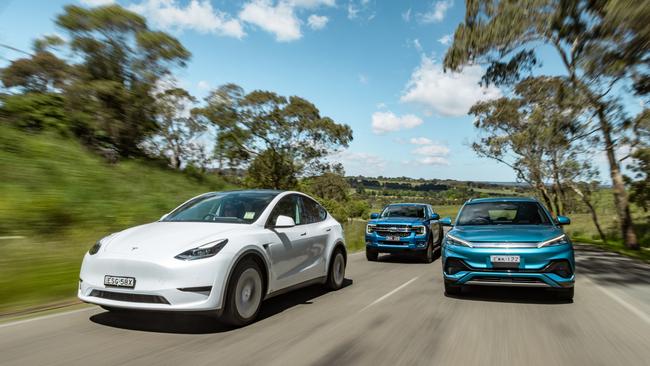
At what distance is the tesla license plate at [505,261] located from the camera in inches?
285

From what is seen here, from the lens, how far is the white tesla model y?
16.5 feet

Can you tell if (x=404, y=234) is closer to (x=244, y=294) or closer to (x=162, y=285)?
(x=244, y=294)

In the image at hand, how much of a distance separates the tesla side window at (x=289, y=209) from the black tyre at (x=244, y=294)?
885 millimetres

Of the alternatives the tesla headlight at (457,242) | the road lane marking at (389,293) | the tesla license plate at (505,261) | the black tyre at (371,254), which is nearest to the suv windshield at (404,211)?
the black tyre at (371,254)

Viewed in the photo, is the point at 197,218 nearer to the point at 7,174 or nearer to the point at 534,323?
the point at 534,323

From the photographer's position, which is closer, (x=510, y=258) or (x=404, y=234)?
(x=510, y=258)

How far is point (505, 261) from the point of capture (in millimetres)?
7262

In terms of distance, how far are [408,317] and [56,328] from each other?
4.13 metres

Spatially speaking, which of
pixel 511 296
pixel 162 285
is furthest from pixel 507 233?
pixel 162 285

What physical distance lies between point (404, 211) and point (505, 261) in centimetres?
813

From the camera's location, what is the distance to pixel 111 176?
1678cm

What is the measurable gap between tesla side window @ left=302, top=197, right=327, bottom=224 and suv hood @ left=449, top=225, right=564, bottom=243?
2.20 meters

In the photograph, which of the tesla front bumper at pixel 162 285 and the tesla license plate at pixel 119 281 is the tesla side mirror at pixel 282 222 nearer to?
the tesla front bumper at pixel 162 285

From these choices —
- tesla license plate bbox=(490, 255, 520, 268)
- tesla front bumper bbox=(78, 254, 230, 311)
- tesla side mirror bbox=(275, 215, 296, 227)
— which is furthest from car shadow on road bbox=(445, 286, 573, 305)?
tesla front bumper bbox=(78, 254, 230, 311)
